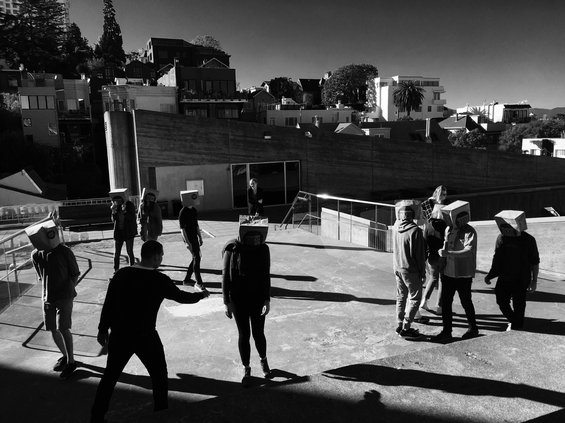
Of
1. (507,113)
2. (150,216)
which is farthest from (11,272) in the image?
(507,113)

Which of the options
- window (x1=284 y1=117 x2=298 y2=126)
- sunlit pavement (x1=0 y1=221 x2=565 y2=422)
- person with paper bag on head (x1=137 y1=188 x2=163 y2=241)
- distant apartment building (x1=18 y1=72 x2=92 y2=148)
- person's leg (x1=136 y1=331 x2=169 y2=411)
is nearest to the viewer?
sunlit pavement (x1=0 y1=221 x2=565 y2=422)

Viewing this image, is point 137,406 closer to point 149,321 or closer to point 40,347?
point 149,321

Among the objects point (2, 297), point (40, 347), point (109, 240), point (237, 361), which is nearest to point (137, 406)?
point (237, 361)

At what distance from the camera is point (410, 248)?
17.1 ft

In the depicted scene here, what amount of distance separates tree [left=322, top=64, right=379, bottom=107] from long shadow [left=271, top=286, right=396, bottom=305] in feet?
307

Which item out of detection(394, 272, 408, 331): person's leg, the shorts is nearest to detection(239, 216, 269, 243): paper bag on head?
detection(394, 272, 408, 331): person's leg

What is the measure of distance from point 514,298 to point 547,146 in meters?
64.2

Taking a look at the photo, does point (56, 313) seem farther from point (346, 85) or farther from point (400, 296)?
point (346, 85)

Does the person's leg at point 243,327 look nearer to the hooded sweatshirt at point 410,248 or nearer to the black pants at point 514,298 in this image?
the hooded sweatshirt at point 410,248

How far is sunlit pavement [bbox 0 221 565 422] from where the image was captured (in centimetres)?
339

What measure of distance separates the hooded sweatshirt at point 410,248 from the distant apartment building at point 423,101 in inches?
3658

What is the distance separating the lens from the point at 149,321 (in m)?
3.77

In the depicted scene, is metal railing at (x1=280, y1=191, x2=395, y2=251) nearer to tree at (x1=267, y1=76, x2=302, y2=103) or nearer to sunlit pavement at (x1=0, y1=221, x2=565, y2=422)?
sunlit pavement at (x1=0, y1=221, x2=565, y2=422)

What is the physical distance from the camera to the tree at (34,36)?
6794 cm
